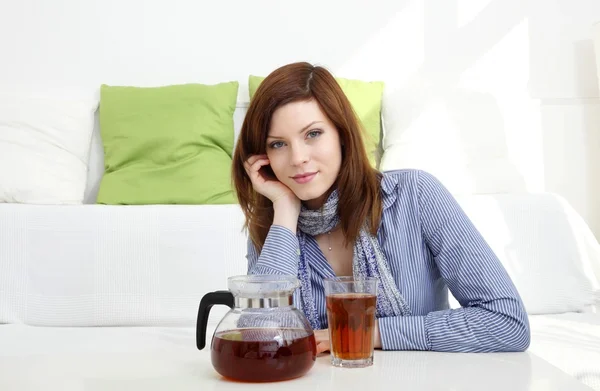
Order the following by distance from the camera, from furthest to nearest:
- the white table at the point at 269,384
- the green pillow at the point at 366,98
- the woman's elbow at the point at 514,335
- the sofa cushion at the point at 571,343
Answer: the green pillow at the point at 366,98
the sofa cushion at the point at 571,343
the woman's elbow at the point at 514,335
the white table at the point at 269,384

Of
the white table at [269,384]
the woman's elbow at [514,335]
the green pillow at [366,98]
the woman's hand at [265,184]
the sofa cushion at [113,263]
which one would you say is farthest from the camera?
the green pillow at [366,98]

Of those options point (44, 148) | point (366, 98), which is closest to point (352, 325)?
point (366, 98)

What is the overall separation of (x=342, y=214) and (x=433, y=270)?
0.69 ft

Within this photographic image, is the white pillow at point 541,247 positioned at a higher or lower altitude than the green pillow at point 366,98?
lower

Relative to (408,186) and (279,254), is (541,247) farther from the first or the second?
(279,254)

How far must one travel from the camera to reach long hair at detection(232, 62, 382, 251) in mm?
1423

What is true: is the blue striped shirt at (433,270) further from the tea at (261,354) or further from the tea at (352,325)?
the tea at (261,354)

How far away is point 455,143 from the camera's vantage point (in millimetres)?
2854

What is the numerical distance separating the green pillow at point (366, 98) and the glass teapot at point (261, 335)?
2051 millimetres

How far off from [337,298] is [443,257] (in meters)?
0.40

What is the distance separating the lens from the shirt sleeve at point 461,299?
117cm

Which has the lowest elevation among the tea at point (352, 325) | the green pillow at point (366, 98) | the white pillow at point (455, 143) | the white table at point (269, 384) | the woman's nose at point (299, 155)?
the white table at point (269, 384)

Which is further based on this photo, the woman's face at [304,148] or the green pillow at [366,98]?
the green pillow at [366,98]

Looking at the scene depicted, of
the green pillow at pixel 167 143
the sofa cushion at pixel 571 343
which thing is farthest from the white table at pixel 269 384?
the green pillow at pixel 167 143
